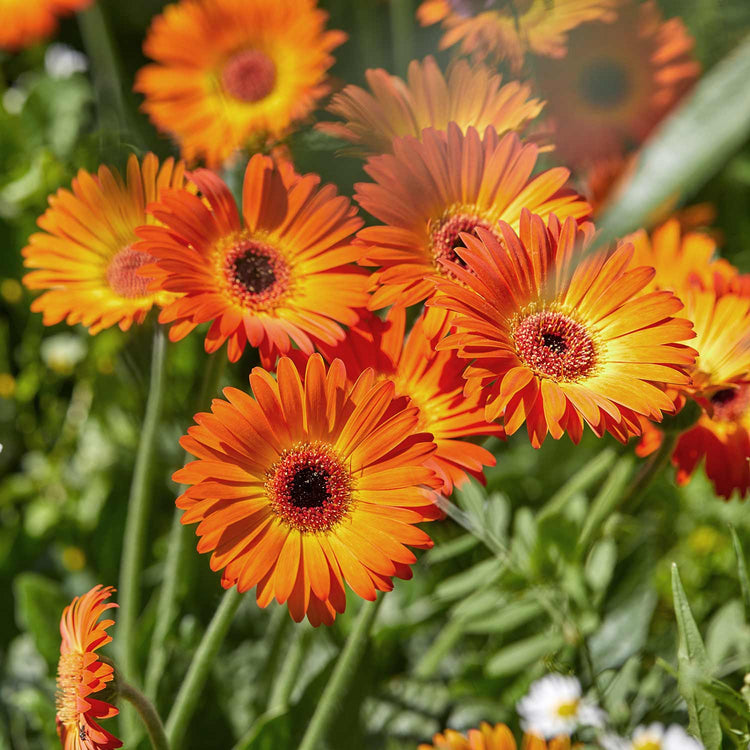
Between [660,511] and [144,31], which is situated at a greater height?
[144,31]

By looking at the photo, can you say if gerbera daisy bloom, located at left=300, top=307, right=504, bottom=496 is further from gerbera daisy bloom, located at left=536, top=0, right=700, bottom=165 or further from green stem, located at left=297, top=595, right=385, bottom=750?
gerbera daisy bloom, located at left=536, top=0, right=700, bottom=165

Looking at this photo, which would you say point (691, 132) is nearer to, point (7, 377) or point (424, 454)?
point (424, 454)

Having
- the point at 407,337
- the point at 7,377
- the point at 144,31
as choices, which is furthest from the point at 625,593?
the point at 144,31

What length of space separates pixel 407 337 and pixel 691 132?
0.24 meters

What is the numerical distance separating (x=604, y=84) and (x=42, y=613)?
0.65 metres

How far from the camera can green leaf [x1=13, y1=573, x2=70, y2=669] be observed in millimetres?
652

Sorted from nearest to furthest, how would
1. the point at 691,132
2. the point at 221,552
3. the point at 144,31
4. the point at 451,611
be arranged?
1. the point at 221,552
2. the point at 691,132
3. the point at 451,611
4. the point at 144,31

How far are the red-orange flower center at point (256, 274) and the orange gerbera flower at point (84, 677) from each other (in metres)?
0.18

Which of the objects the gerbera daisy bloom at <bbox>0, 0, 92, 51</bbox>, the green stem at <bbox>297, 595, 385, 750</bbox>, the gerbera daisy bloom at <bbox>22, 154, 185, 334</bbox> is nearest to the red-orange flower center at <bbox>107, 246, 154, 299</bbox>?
the gerbera daisy bloom at <bbox>22, 154, 185, 334</bbox>

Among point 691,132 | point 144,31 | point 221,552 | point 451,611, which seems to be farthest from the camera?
point 144,31

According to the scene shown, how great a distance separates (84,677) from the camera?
408 mm

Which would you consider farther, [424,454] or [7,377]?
[7,377]

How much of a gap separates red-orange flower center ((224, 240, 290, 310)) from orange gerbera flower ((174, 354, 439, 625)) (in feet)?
0.25

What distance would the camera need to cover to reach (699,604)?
748mm
